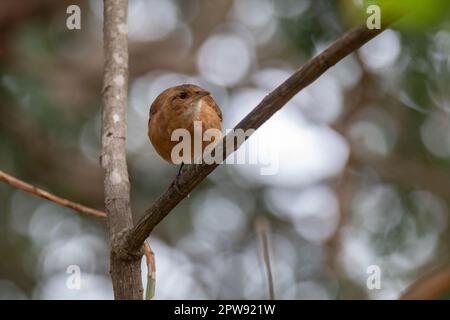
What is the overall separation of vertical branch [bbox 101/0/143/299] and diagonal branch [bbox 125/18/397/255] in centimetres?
9

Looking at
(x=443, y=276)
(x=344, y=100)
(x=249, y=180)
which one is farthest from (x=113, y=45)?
(x=249, y=180)

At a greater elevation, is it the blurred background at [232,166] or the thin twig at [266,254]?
the blurred background at [232,166]

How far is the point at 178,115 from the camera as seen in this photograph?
3.38 meters

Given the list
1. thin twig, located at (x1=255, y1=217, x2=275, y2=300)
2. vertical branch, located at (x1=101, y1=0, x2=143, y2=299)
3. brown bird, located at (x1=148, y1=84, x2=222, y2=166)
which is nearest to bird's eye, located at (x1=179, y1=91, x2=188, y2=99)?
brown bird, located at (x1=148, y1=84, x2=222, y2=166)

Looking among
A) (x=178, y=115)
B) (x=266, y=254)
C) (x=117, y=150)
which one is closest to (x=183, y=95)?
(x=178, y=115)

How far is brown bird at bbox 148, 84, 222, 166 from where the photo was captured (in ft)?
11.0

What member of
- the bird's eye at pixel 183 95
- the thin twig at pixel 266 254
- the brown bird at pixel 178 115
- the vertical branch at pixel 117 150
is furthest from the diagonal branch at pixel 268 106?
the bird's eye at pixel 183 95

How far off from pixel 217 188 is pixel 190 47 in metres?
1.60

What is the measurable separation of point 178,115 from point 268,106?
1.60 metres

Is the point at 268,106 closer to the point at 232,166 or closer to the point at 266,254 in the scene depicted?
the point at 266,254

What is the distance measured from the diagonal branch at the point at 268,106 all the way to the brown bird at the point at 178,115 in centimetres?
114

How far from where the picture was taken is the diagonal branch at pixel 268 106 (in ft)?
5.32

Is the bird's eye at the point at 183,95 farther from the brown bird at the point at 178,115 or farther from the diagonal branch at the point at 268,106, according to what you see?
the diagonal branch at the point at 268,106

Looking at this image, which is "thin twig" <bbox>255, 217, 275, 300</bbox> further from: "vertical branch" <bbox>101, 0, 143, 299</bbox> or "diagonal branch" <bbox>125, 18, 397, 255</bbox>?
"vertical branch" <bbox>101, 0, 143, 299</bbox>
